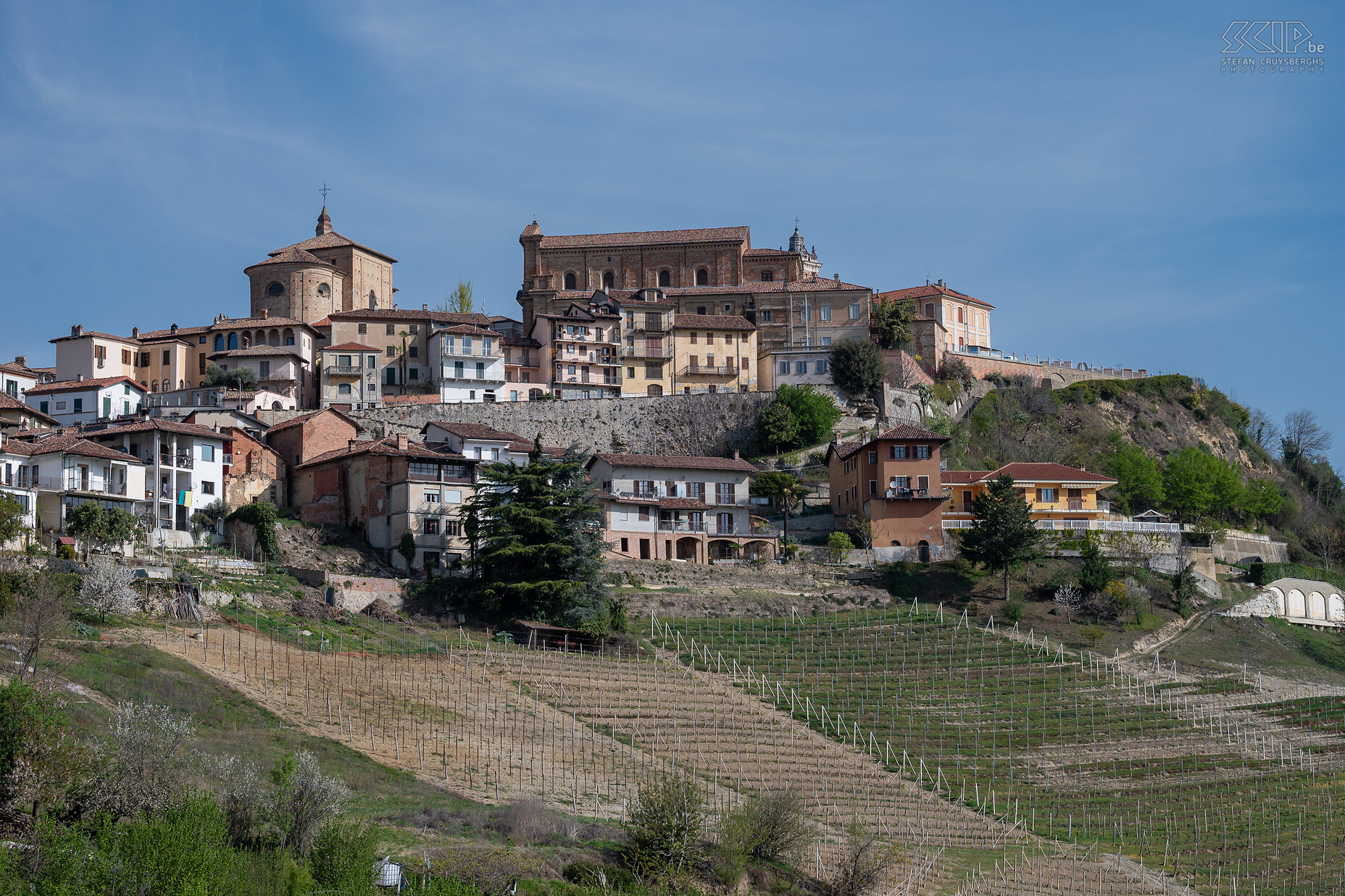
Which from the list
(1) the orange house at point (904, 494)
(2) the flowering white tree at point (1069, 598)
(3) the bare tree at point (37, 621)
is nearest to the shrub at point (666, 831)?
(3) the bare tree at point (37, 621)

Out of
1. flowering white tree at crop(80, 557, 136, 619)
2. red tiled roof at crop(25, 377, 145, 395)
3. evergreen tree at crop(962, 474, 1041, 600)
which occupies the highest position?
red tiled roof at crop(25, 377, 145, 395)

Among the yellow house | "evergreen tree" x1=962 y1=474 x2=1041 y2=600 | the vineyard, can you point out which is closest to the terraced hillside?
the vineyard

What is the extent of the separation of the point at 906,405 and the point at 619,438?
59.9 feet

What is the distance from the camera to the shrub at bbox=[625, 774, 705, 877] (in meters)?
32.9

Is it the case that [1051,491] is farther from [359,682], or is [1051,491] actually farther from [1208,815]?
[359,682]

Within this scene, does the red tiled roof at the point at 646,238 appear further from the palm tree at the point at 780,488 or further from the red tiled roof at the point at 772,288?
the palm tree at the point at 780,488

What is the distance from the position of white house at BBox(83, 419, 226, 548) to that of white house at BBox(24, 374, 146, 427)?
560 inches

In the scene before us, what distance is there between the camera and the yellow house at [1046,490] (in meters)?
74.7

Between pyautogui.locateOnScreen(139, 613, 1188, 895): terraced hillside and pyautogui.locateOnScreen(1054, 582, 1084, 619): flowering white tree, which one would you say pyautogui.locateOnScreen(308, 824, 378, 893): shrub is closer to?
pyautogui.locateOnScreen(139, 613, 1188, 895): terraced hillside

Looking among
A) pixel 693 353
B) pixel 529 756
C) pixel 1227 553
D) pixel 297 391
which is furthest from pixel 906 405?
pixel 529 756

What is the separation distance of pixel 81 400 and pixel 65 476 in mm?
22868

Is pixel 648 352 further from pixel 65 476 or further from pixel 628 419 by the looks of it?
pixel 65 476

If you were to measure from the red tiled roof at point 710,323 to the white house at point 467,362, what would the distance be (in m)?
12.2

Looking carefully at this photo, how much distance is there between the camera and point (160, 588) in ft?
162
